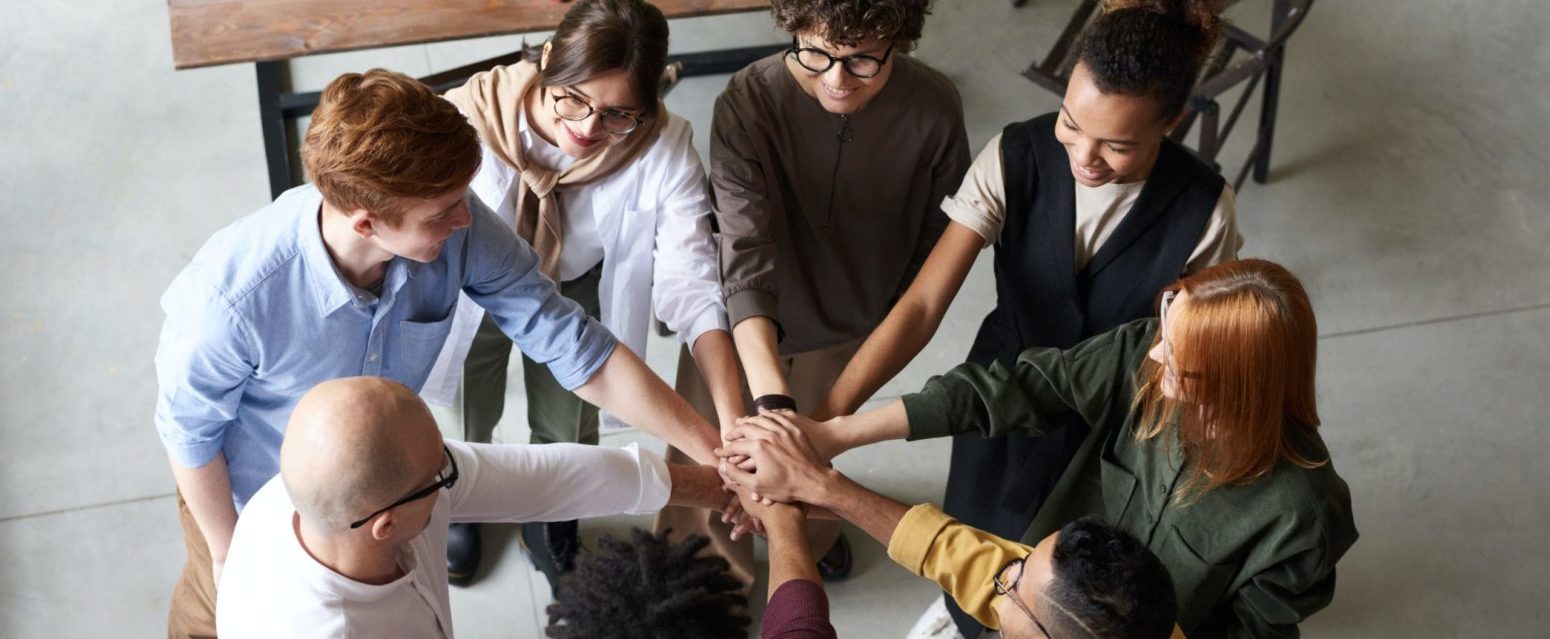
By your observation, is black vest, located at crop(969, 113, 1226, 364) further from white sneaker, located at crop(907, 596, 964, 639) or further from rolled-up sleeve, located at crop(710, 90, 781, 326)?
white sneaker, located at crop(907, 596, 964, 639)

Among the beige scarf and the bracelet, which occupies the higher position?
the beige scarf

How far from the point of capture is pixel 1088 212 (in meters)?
2.12

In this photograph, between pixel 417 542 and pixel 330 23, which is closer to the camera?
pixel 417 542

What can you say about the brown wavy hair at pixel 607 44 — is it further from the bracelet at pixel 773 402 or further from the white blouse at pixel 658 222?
the bracelet at pixel 773 402

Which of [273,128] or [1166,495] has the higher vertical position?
[1166,495]

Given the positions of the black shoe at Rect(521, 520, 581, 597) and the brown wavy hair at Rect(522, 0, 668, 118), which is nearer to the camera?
the brown wavy hair at Rect(522, 0, 668, 118)

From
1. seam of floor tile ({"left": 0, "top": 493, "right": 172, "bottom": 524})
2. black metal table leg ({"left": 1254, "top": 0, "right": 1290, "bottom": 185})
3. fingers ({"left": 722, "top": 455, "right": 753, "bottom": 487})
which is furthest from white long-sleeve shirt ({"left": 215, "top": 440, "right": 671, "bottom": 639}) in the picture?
black metal table leg ({"left": 1254, "top": 0, "right": 1290, "bottom": 185})

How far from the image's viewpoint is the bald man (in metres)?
1.61

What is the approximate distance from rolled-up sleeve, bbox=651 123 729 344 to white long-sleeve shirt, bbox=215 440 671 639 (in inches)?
11.1

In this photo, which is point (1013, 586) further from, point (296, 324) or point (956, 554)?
point (296, 324)

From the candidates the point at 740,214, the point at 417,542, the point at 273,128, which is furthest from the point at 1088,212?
the point at 273,128

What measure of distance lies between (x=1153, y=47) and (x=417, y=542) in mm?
1218

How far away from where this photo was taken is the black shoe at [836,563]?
2994 millimetres

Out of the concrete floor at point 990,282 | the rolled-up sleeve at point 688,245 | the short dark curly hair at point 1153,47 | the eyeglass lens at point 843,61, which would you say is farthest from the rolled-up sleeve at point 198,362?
the short dark curly hair at point 1153,47
